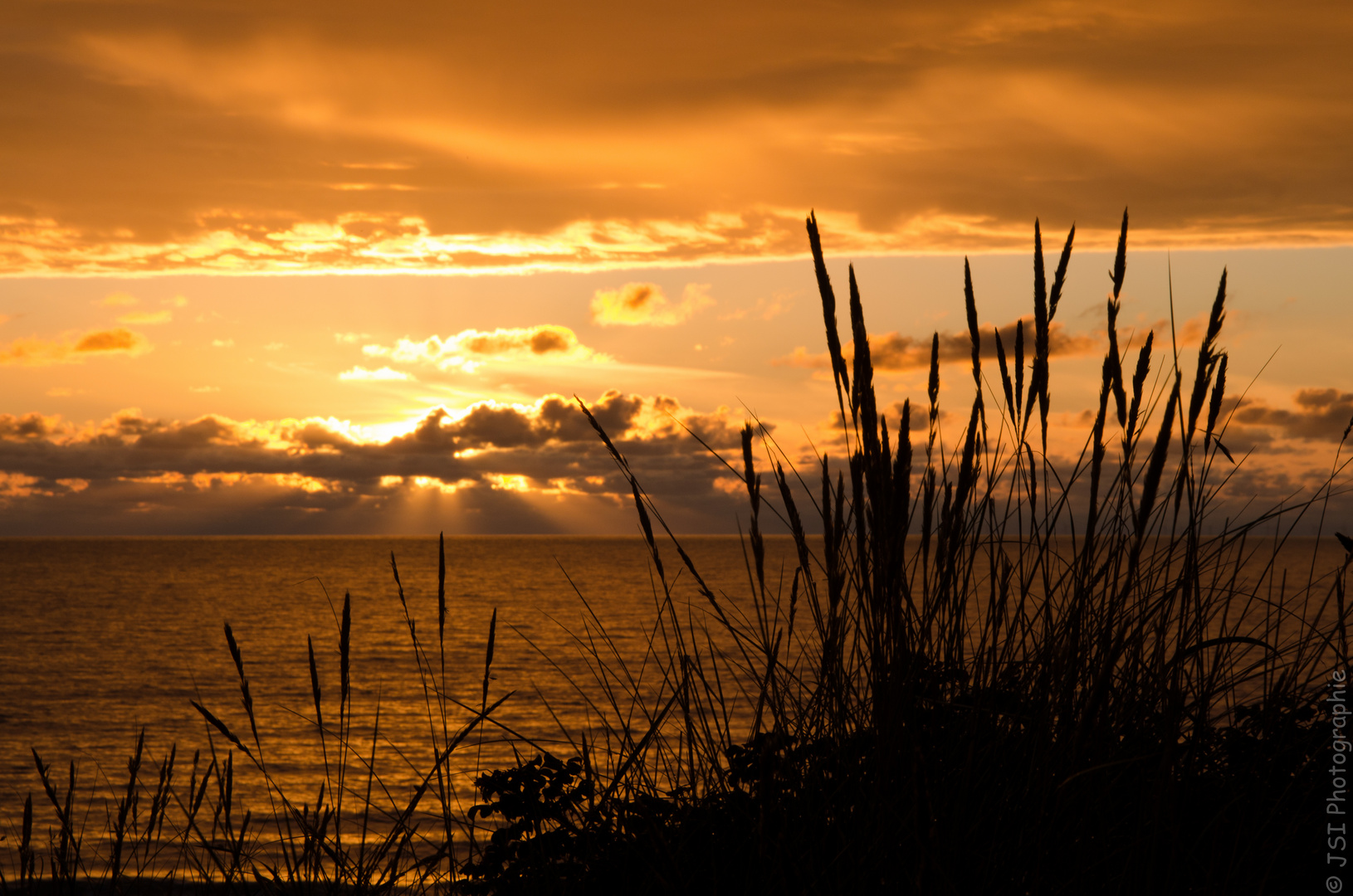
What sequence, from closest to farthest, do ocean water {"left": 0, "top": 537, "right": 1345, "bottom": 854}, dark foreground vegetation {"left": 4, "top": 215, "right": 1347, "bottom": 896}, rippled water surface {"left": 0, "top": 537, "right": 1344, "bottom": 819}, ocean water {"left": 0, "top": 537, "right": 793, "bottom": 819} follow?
dark foreground vegetation {"left": 4, "top": 215, "right": 1347, "bottom": 896}, ocean water {"left": 0, "top": 537, "right": 1345, "bottom": 854}, ocean water {"left": 0, "top": 537, "right": 793, "bottom": 819}, rippled water surface {"left": 0, "top": 537, "right": 1344, "bottom": 819}

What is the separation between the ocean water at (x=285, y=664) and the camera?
1827 cm

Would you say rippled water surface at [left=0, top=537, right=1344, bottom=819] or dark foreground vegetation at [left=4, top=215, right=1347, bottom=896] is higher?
dark foreground vegetation at [left=4, top=215, right=1347, bottom=896]

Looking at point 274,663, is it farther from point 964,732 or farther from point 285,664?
point 964,732

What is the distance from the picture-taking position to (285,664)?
4100 cm

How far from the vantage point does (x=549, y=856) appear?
7.64 ft

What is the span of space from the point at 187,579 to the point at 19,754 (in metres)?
94.0

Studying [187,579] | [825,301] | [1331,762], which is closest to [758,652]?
[825,301]

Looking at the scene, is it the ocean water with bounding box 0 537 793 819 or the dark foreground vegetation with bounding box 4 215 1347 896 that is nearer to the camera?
the dark foreground vegetation with bounding box 4 215 1347 896

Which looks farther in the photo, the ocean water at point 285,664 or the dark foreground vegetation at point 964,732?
the ocean water at point 285,664

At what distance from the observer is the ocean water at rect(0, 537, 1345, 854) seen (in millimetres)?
18266

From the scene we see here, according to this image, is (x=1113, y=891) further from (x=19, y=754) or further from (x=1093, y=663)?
(x=19, y=754)

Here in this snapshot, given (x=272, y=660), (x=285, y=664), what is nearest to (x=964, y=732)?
(x=285, y=664)

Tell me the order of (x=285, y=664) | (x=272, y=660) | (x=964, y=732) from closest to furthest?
1. (x=964, y=732)
2. (x=285, y=664)
3. (x=272, y=660)

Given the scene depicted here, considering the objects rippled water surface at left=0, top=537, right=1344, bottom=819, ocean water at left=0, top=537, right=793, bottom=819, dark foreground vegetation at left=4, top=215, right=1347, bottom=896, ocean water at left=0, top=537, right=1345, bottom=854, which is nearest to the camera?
dark foreground vegetation at left=4, top=215, right=1347, bottom=896
